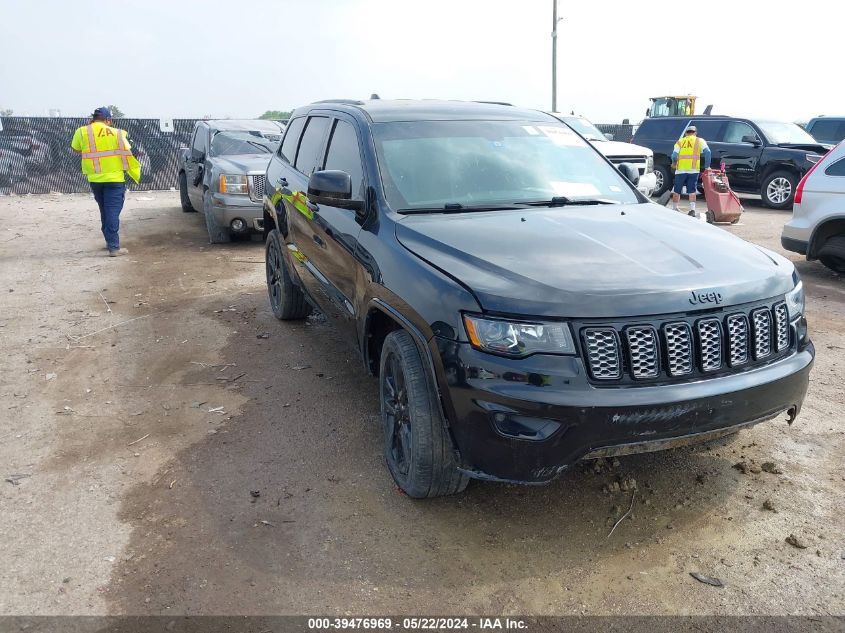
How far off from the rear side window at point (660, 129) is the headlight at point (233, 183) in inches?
446

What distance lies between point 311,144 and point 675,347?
3.40 metres

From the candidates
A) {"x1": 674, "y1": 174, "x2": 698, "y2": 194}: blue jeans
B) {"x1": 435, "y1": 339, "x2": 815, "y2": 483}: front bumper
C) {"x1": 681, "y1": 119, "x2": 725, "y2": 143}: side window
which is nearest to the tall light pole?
{"x1": 681, "y1": 119, "x2": 725, "y2": 143}: side window

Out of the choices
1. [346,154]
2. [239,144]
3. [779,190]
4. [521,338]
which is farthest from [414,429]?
[779,190]

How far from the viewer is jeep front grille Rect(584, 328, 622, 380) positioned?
2768 millimetres

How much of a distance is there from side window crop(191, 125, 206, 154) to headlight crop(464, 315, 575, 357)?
376 inches

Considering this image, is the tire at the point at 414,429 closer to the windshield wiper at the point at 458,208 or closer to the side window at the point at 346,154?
the windshield wiper at the point at 458,208

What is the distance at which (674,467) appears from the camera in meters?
3.67

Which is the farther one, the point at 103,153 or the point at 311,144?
the point at 103,153

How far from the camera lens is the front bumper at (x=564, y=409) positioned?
2.72m

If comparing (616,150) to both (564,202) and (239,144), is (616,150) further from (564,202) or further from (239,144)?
(564,202)

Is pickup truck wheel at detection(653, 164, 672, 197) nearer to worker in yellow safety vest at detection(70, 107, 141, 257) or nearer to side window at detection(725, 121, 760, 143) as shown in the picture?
side window at detection(725, 121, 760, 143)

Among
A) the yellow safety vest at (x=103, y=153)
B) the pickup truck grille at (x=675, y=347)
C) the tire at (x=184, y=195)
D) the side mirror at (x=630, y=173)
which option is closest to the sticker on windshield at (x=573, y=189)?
the side mirror at (x=630, y=173)

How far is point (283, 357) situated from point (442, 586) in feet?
10.2

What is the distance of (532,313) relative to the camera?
2.77m
